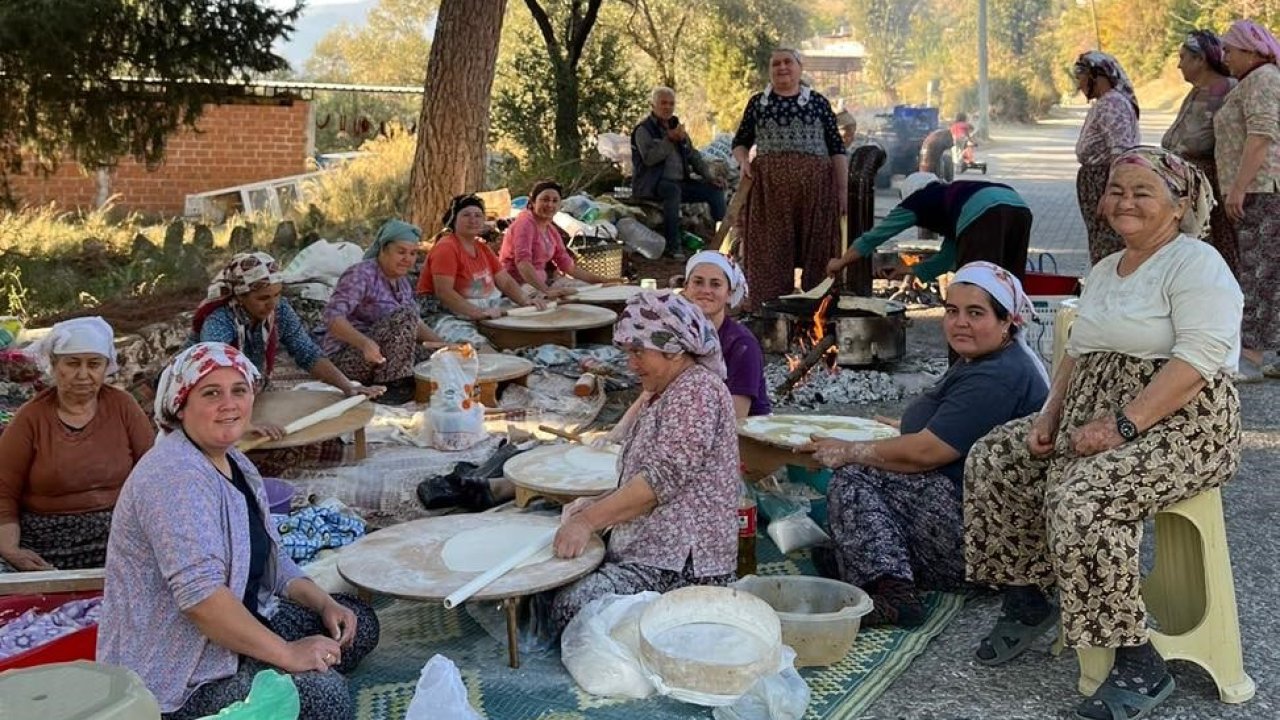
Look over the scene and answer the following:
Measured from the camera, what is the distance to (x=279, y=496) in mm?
4887

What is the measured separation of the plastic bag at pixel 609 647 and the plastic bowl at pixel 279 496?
155 centimetres

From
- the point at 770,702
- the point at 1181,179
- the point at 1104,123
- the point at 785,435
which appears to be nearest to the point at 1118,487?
the point at 1181,179

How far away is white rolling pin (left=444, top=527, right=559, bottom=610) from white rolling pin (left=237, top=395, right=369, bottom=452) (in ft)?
5.52

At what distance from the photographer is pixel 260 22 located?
9.42 metres

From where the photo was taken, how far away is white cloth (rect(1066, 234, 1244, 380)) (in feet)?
11.3

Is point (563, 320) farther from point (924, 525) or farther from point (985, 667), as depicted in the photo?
point (985, 667)

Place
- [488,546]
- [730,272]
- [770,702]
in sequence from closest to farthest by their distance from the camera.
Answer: [770,702]
[488,546]
[730,272]

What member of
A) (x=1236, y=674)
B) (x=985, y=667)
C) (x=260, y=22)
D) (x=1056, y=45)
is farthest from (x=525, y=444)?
(x=1056, y=45)

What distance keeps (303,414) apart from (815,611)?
259cm

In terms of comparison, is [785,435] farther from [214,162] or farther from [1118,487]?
[214,162]

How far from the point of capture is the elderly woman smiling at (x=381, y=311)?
6883mm

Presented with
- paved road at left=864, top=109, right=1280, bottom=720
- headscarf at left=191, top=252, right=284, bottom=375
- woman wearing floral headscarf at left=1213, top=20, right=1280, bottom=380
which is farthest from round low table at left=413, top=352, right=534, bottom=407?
woman wearing floral headscarf at left=1213, top=20, right=1280, bottom=380

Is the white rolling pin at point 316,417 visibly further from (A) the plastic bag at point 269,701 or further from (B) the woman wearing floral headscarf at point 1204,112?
(B) the woman wearing floral headscarf at point 1204,112

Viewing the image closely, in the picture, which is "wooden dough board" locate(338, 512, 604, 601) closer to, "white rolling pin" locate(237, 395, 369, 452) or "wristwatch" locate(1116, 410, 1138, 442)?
"white rolling pin" locate(237, 395, 369, 452)
